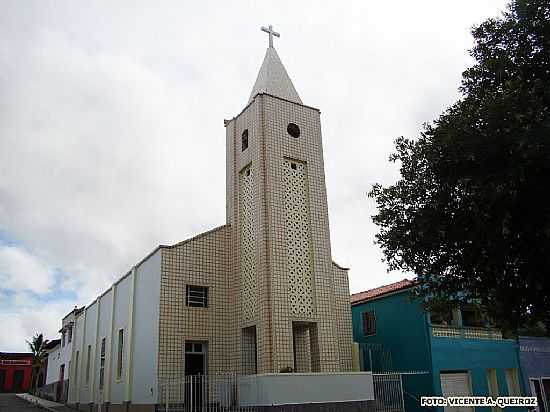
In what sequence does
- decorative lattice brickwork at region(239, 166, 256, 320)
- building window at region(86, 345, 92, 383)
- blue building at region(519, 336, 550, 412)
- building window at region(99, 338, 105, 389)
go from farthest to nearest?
building window at region(86, 345, 92, 383) < building window at region(99, 338, 105, 389) < blue building at region(519, 336, 550, 412) < decorative lattice brickwork at region(239, 166, 256, 320)

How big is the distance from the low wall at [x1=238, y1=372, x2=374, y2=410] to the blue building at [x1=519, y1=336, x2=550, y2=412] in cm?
972

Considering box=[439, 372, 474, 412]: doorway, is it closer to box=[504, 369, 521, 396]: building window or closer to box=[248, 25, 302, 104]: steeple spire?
box=[504, 369, 521, 396]: building window

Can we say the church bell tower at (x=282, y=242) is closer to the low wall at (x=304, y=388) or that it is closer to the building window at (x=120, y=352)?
the low wall at (x=304, y=388)

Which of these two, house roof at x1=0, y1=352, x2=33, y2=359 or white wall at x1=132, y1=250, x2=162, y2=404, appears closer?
white wall at x1=132, y1=250, x2=162, y2=404

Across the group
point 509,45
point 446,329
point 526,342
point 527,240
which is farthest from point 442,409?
point 509,45

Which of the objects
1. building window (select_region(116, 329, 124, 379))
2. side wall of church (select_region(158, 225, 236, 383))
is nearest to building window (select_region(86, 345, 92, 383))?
building window (select_region(116, 329, 124, 379))

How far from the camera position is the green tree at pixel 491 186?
36.0 feet

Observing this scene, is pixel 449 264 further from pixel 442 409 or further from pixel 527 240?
pixel 442 409

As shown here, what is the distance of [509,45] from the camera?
12.4 m

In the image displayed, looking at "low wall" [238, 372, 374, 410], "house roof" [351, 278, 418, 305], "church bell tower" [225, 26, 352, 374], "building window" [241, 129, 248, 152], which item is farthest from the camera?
"house roof" [351, 278, 418, 305]

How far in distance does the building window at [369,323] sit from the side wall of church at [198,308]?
288 inches

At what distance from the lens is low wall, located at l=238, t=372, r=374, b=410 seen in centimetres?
1546

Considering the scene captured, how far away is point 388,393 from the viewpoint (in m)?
18.1

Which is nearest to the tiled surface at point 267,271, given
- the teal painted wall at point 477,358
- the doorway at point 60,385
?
the teal painted wall at point 477,358
